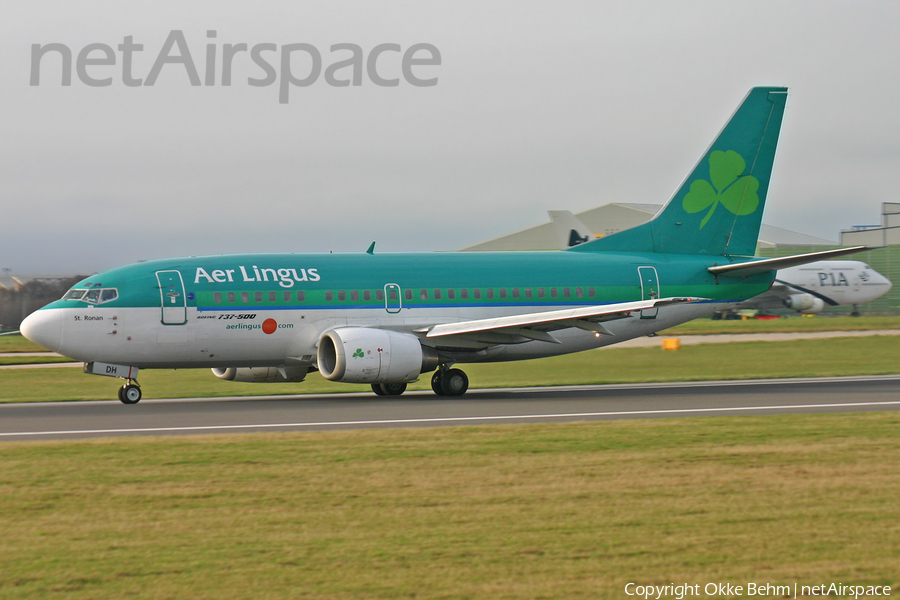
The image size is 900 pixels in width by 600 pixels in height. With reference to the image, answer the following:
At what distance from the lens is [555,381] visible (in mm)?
28453

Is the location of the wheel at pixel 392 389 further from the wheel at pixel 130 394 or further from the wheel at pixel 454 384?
the wheel at pixel 130 394

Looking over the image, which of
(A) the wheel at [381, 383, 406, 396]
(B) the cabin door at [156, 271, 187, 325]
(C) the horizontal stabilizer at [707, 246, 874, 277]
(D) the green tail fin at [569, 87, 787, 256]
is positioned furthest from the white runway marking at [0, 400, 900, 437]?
(D) the green tail fin at [569, 87, 787, 256]

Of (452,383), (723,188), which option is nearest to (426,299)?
(452,383)

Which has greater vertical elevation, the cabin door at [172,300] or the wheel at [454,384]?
the cabin door at [172,300]

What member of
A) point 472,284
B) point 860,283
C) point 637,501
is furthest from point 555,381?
point 860,283

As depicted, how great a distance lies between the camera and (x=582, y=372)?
2944 centimetres

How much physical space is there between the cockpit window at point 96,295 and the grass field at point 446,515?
30.8ft

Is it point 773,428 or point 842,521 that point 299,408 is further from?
point 842,521

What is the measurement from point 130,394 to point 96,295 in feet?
8.45

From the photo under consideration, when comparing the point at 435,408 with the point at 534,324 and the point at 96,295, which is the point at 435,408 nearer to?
the point at 534,324

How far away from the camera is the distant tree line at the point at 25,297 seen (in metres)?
58.6

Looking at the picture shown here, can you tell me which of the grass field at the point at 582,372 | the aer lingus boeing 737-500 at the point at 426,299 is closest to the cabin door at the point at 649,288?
the aer lingus boeing 737-500 at the point at 426,299

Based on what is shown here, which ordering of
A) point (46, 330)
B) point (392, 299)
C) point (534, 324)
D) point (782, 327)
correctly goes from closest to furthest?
point (46, 330)
point (534, 324)
point (392, 299)
point (782, 327)

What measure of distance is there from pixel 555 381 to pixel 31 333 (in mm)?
14031
